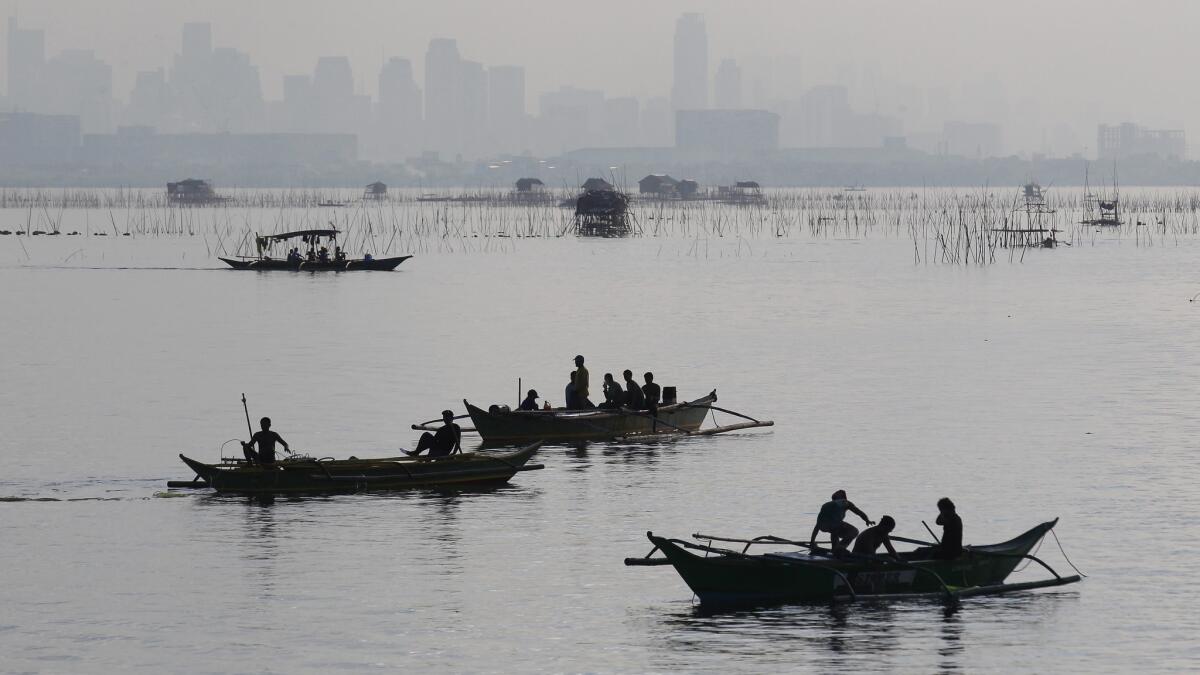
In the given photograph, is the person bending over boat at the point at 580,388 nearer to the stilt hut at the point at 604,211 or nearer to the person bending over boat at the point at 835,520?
the person bending over boat at the point at 835,520

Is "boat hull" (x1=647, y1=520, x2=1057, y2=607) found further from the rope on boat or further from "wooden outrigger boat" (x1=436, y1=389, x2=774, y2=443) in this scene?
"wooden outrigger boat" (x1=436, y1=389, x2=774, y2=443)

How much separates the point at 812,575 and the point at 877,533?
117 centimetres

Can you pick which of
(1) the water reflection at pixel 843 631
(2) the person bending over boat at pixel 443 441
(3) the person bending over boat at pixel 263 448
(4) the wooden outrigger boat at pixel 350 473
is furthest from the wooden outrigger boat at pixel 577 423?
(1) the water reflection at pixel 843 631

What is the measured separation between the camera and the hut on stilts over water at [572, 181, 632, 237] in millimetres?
132250

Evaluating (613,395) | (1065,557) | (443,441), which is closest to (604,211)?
(613,395)

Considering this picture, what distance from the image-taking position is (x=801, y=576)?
922 inches

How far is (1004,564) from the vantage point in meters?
24.6

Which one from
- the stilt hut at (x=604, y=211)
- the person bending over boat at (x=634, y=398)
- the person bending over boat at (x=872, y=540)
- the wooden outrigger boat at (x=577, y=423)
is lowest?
the person bending over boat at (x=872, y=540)

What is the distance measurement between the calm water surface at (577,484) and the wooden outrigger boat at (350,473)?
1.13 ft

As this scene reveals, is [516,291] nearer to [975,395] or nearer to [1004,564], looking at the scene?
[975,395]

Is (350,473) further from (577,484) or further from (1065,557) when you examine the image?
(1065,557)

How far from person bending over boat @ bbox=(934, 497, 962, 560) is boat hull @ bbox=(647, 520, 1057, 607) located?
0.12m

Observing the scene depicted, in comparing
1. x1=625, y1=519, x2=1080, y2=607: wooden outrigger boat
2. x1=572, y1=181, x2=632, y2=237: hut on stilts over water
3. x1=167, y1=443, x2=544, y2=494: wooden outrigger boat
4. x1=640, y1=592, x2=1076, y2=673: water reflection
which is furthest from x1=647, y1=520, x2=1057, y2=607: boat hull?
x1=572, y1=181, x2=632, y2=237: hut on stilts over water

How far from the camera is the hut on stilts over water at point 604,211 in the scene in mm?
132250
